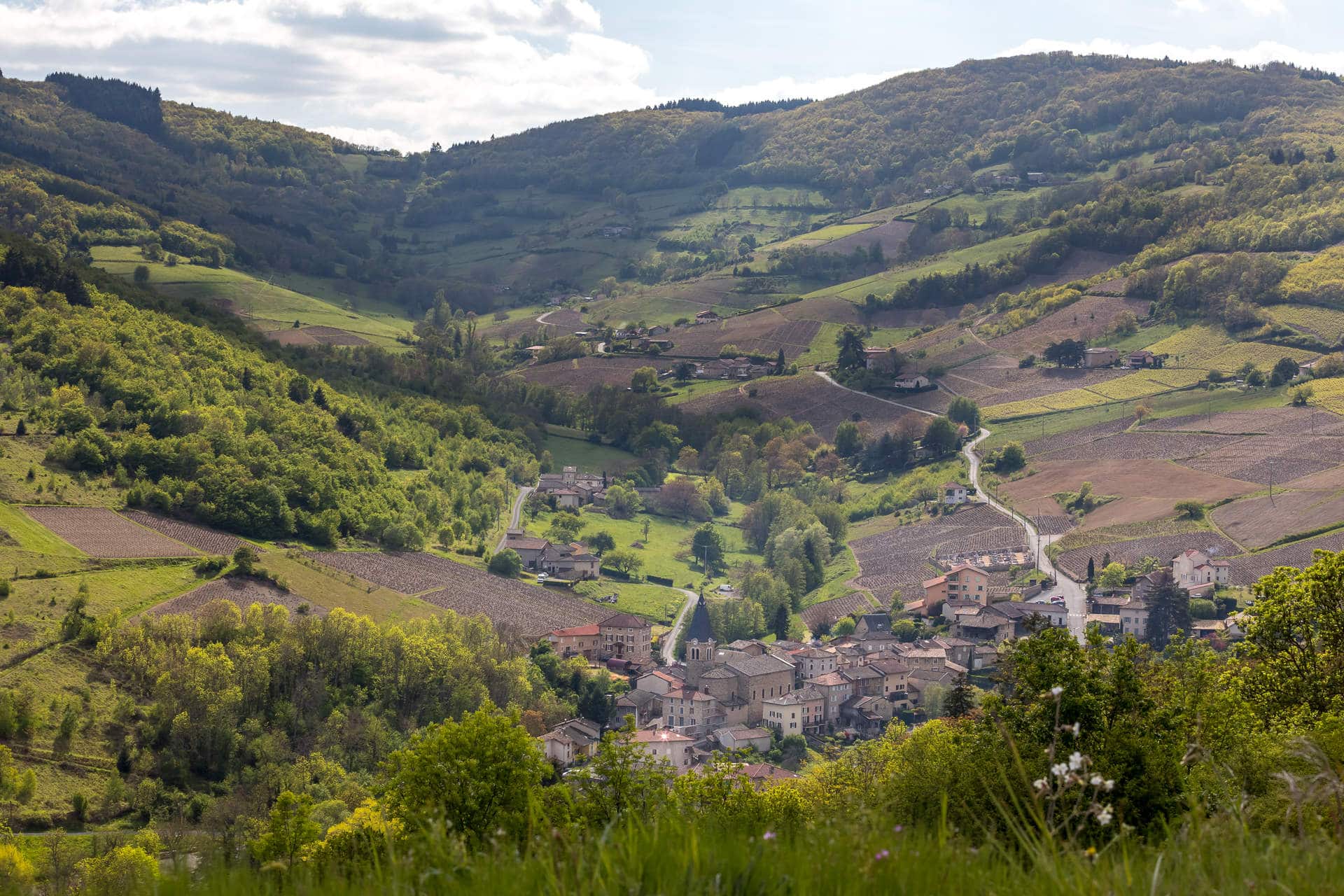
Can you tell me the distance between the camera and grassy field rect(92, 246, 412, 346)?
487 ft

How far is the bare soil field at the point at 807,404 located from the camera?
128 m

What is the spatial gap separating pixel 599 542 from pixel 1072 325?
65.7 metres

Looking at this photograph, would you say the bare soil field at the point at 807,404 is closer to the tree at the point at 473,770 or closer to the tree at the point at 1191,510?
the tree at the point at 1191,510

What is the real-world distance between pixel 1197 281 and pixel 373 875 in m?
140

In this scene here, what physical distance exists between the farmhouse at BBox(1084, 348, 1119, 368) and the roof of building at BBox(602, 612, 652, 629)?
6689cm

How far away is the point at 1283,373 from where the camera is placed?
111m

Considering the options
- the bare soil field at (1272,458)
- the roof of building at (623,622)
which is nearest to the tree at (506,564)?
the roof of building at (623,622)

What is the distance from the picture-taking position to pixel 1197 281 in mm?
133875

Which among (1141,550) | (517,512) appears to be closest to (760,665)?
(1141,550)

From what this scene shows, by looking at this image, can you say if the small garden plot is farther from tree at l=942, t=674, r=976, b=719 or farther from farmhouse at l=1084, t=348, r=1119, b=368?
farmhouse at l=1084, t=348, r=1119, b=368

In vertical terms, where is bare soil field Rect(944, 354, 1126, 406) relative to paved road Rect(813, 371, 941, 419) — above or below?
above

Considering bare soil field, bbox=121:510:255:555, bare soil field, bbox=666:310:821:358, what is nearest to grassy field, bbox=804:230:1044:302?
bare soil field, bbox=666:310:821:358

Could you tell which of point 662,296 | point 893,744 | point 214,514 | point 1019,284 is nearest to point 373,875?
point 893,744

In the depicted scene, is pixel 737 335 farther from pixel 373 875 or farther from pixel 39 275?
pixel 373 875
